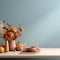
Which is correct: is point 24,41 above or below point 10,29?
below

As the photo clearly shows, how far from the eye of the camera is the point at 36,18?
2426 millimetres

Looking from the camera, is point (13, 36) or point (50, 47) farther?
point (50, 47)

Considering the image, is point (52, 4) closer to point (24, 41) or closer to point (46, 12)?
point (46, 12)

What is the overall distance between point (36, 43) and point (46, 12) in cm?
48

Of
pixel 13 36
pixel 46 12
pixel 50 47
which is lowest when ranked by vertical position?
pixel 50 47

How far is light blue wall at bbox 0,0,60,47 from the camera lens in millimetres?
2420

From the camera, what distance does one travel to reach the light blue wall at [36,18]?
242 centimetres

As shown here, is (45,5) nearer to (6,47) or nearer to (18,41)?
(18,41)

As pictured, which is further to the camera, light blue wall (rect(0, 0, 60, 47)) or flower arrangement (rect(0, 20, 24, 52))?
light blue wall (rect(0, 0, 60, 47))

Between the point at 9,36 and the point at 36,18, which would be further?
the point at 36,18

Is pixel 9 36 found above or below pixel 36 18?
below

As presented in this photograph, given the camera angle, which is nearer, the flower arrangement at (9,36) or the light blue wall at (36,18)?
the flower arrangement at (9,36)

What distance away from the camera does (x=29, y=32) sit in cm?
244

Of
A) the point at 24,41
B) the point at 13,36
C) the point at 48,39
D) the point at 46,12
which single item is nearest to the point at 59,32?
the point at 48,39
